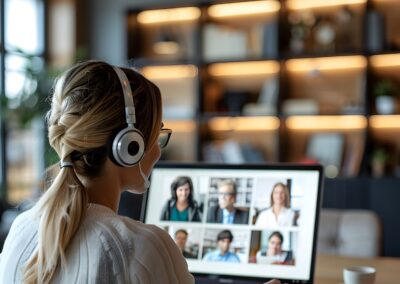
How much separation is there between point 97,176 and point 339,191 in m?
3.40

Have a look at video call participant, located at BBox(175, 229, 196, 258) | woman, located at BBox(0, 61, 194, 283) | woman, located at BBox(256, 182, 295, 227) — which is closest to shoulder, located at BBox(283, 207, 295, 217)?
woman, located at BBox(256, 182, 295, 227)

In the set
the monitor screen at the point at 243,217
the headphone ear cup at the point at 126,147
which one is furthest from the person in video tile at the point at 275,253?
the headphone ear cup at the point at 126,147

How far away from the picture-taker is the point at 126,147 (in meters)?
0.92

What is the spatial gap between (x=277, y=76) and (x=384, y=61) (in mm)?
838

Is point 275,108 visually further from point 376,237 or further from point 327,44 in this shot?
point 376,237

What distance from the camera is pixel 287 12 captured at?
14.8 feet

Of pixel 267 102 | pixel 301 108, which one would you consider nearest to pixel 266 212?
pixel 301 108

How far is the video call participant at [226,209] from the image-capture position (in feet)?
4.55

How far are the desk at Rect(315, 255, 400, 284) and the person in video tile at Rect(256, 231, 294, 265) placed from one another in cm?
19

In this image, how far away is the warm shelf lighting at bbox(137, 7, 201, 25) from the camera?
15.8 feet

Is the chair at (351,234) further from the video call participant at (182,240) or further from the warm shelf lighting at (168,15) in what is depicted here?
the warm shelf lighting at (168,15)

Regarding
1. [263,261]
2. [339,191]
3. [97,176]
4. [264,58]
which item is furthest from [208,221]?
[264,58]

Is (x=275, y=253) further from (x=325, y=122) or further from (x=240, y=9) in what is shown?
(x=240, y=9)

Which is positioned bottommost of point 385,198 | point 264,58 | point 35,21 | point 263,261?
point 385,198
